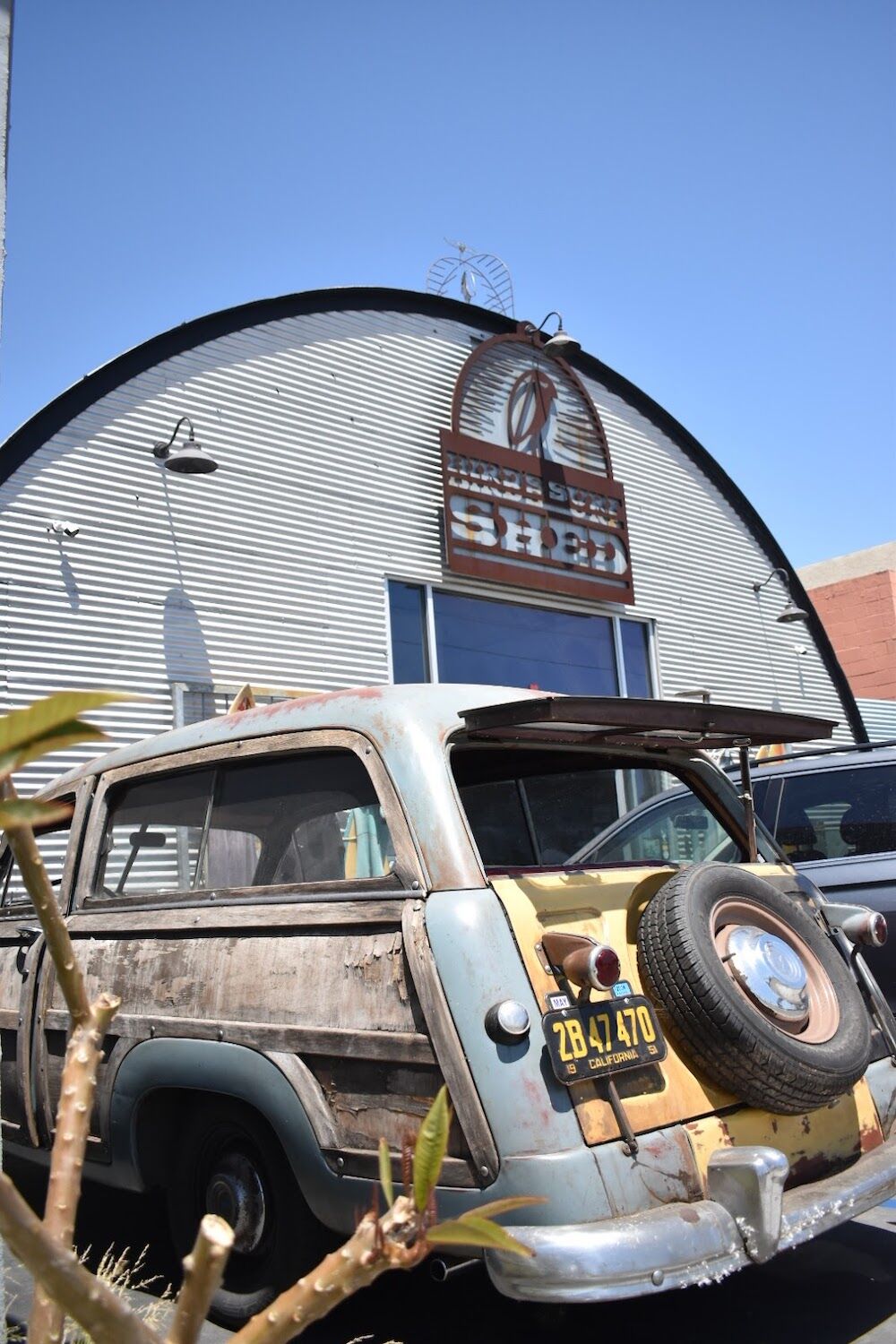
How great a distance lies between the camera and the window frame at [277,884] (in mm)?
3219

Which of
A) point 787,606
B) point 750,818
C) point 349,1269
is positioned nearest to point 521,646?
point 787,606

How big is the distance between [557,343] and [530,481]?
1.54m

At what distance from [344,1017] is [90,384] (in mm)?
8340

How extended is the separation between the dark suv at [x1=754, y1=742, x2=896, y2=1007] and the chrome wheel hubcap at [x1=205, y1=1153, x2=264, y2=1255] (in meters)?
3.22

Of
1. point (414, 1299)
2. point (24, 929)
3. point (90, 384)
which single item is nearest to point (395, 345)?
point (90, 384)

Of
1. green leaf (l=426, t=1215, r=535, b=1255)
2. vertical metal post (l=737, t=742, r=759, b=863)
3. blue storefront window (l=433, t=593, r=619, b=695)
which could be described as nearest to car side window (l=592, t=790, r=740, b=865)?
vertical metal post (l=737, t=742, r=759, b=863)

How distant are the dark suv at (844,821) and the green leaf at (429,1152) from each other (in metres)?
4.59

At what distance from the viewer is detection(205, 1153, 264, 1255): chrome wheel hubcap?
3.35m

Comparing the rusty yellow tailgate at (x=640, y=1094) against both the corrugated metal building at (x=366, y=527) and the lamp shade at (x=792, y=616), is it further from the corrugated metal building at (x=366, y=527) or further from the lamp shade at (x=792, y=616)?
the lamp shade at (x=792, y=616)

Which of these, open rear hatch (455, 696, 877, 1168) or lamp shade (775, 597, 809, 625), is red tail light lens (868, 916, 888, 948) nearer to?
open rear hatch (455, 696, 877, 1168)

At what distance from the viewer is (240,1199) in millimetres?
3381

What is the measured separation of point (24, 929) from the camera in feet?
14.1

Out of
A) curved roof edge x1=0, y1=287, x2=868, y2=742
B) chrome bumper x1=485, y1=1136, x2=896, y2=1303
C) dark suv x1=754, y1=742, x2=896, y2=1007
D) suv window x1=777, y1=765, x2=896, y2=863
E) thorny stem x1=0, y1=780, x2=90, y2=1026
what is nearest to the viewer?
thorny stem x1=0, y1=780, x2=90, y2=1026

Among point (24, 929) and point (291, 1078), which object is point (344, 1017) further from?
point (24, 929)
